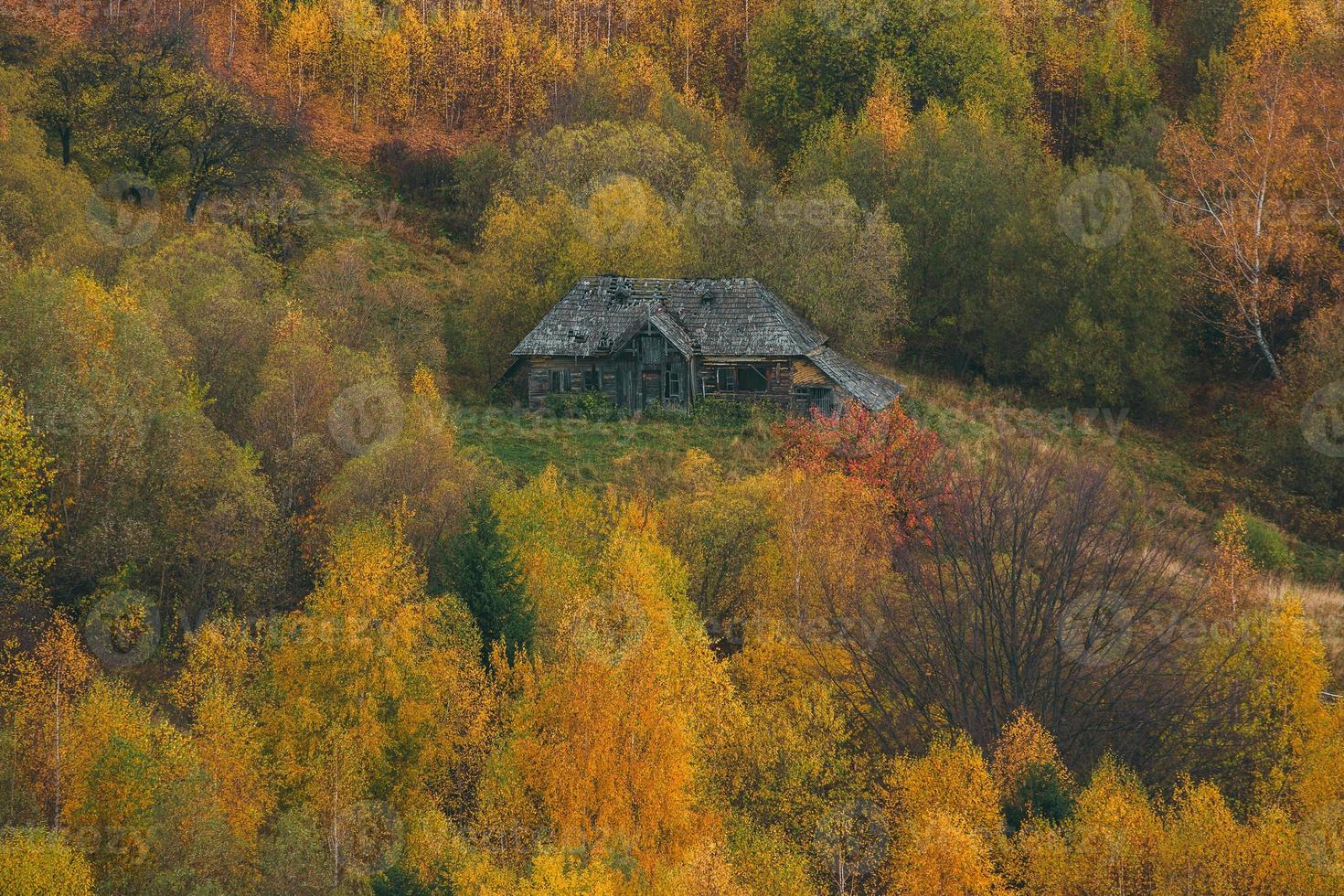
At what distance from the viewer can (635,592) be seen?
3525 cm

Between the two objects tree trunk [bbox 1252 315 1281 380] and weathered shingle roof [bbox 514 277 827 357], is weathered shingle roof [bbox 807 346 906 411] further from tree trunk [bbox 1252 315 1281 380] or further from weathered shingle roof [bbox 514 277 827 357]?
tree trunk [bbox 1252 315 1281 380]

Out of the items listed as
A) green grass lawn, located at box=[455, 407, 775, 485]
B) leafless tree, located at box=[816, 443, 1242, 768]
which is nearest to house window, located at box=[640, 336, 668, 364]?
green grass lawn, located at box=[455, 407, 775, 485]

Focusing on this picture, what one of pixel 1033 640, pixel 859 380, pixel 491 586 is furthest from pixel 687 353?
pixel 1033 640

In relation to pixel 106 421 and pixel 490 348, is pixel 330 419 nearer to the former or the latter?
pixel 106 421

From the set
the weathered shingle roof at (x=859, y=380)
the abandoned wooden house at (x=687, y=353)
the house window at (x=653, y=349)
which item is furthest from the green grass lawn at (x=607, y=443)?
the weathered shingle roof at (x=859, y=380)

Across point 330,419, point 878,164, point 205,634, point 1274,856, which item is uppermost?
point 878,164

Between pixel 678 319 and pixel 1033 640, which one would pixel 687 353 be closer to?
pixel 678 319

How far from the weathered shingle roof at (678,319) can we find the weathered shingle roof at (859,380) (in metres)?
0.72

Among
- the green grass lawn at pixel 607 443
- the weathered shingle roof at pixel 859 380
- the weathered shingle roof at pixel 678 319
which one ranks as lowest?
the green grass lawn at pixel 607 443

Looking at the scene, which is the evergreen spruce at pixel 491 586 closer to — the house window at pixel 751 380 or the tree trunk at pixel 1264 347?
the house window at pixel 751 380

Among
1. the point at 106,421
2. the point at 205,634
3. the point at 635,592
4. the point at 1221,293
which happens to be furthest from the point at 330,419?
the point at 1221,293

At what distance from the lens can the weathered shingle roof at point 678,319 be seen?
54.5 metres

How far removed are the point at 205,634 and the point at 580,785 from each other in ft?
32.2

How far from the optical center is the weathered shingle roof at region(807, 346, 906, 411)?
53.3 m
